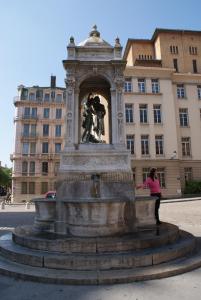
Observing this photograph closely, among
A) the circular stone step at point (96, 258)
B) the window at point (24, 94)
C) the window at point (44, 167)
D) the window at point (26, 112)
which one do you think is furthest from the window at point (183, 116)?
the circular stone step at point (96, 258)

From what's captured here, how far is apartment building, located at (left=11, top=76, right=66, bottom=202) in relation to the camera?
147ft

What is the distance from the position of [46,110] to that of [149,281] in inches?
1883

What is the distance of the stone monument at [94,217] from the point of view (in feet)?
15.6

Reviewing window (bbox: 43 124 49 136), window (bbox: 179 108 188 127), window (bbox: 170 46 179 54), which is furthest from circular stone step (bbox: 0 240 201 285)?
window (bbox: 43 124 49 136)

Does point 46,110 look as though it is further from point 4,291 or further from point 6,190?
point 6,190

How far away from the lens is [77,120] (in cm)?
844

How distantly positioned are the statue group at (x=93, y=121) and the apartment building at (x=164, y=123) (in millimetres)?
23965

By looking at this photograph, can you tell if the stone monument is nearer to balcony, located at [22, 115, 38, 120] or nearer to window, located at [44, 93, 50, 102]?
balcony, located at [22, 115, 38, 120]

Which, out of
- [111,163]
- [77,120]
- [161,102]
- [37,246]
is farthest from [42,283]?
[161,102]

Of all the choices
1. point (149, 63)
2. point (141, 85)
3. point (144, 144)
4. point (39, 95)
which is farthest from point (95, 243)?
point (39, 95)

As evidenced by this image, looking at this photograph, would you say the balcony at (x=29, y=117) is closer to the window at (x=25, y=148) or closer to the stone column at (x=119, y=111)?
the window at (x=25, y=148)

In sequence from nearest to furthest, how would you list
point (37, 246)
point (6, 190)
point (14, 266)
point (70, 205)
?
point (14, 266)
point (37, 246)
point (70, 205)
point (6, 190)

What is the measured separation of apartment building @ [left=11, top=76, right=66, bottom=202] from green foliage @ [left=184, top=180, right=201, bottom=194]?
22.9 meters

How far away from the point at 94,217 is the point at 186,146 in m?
30.9
